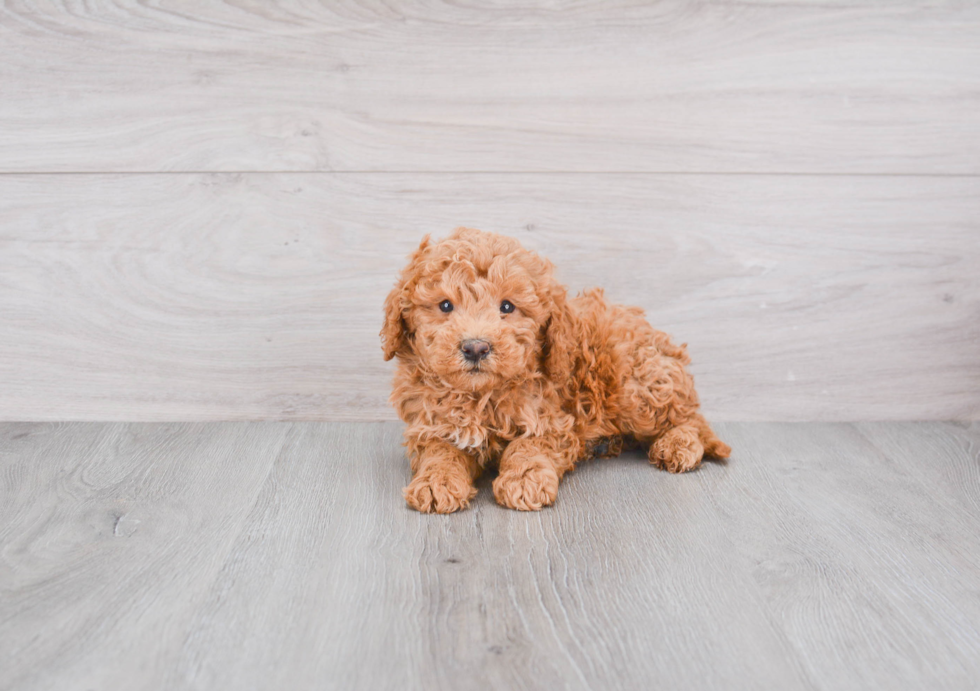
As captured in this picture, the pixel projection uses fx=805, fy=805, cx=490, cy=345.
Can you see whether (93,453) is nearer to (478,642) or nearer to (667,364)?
(478,642)

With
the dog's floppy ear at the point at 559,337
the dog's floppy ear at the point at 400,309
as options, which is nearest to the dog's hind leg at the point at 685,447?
the dog's floppy ear at the point at 559,337

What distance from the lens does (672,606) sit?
149 centimetres

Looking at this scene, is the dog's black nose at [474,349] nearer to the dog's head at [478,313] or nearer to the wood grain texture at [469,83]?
the dog's head at [478,313]

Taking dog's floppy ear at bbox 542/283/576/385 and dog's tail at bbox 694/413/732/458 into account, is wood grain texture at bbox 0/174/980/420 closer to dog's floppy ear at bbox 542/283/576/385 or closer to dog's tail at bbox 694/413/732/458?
dog's tail at bbox 694/413/732/458

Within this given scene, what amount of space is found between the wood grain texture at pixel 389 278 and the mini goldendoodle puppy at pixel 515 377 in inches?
15.9

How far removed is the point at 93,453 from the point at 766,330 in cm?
209

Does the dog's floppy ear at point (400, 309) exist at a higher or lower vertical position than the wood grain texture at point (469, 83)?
lower

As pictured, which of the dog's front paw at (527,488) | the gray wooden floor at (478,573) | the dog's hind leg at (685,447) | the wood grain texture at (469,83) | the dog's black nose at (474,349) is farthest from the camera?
the wood grain texture at (469,83)

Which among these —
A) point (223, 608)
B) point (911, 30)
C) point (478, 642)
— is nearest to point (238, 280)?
point (223, 608)

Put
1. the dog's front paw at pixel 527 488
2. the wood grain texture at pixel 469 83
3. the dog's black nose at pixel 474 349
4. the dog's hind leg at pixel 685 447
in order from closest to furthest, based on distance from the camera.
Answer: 1. the dog's black nose at pixel 474 349
2. the dog's front paw at pixel 527 488
3. the dog's hind leg at pixel 685 447
4. the wood grain texture at pixel 469 83

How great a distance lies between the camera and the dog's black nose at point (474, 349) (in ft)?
5.93

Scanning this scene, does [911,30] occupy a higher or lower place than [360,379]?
higher

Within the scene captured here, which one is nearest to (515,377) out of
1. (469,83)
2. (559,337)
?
(559,337)

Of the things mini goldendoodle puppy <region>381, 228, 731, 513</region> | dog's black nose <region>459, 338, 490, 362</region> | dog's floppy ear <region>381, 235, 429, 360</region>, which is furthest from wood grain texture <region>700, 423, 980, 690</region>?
dog's floppy ear <region>381, 235, 429, 360</region>
